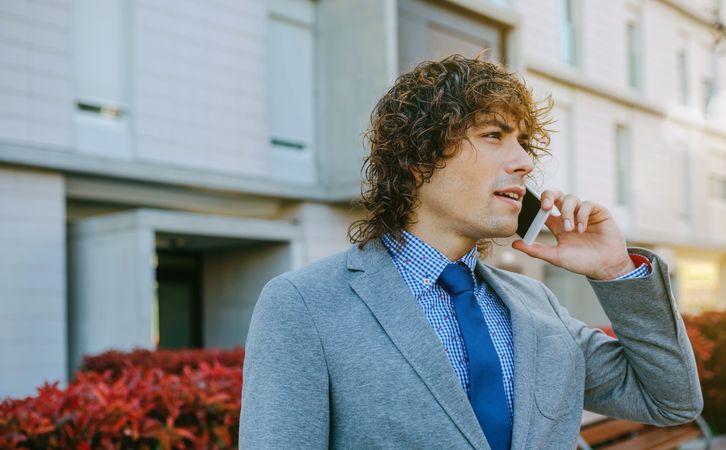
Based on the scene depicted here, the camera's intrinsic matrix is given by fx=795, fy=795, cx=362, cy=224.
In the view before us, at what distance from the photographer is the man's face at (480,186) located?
2035 mm

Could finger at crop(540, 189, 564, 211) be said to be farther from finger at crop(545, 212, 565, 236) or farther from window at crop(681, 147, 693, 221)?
window at crop(681, 147, 693, 221)

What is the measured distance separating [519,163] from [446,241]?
277mm

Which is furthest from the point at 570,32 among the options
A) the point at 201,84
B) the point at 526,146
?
the point at 526,146

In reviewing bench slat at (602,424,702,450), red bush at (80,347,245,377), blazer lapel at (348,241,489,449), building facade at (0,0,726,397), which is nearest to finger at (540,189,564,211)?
blazer lapel at (348,241,489,449)

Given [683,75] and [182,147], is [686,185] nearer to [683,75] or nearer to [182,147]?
[683,75]

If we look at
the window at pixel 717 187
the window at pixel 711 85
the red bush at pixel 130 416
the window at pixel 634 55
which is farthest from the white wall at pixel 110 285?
the window at pixel 711 85

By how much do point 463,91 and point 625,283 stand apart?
67cm

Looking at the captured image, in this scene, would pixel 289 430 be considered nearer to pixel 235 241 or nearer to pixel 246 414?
pixel 246 414

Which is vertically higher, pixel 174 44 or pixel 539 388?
pixel 174 44

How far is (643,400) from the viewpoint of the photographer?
2.20m

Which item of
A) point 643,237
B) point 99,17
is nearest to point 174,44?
point 99,17

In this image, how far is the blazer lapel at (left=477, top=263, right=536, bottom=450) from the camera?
6.24 ft

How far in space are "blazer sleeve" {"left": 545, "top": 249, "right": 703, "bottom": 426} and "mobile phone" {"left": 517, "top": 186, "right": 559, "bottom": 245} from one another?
21cm

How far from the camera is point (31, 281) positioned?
9734mm
